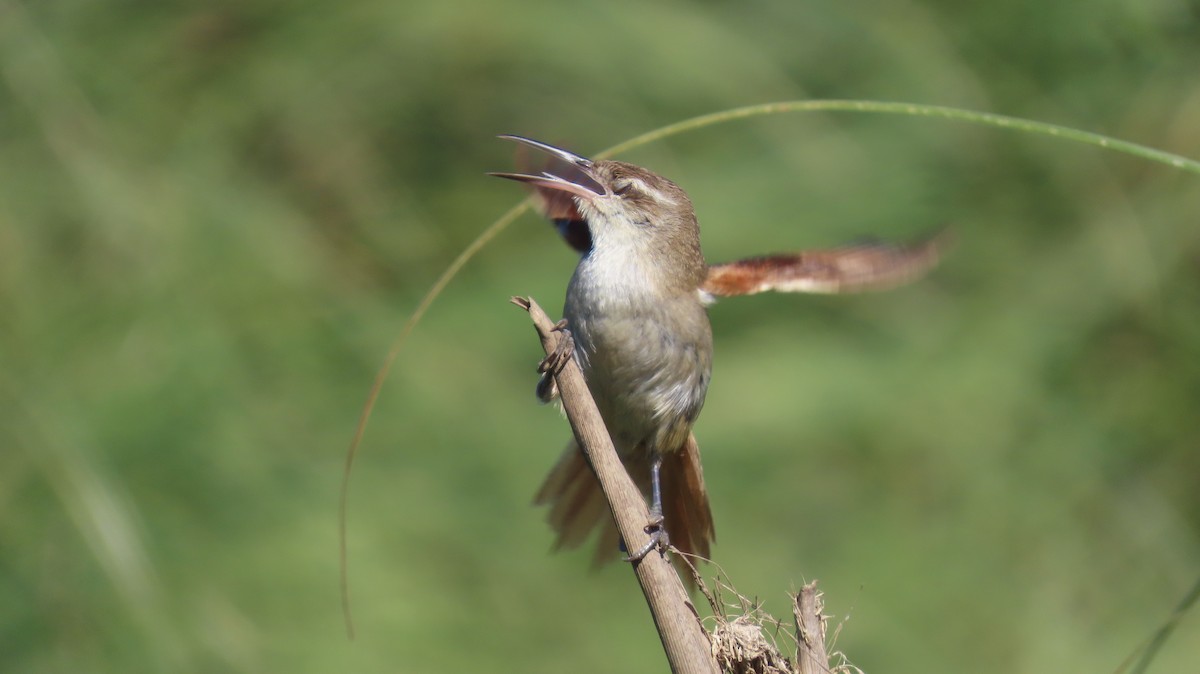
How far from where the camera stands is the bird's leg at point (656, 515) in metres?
1.89

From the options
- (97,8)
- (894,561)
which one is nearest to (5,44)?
(97,8)

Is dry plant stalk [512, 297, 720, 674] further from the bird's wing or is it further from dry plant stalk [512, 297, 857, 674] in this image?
the bird's wing

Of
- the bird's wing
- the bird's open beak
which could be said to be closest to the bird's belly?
the bird's wing

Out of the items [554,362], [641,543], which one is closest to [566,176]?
[554,362]

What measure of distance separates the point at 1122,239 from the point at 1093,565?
3.64ft

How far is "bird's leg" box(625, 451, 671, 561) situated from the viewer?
189 centimetres

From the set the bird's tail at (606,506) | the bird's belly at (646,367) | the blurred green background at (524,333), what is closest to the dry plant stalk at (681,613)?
the bird's belly at (646,367)

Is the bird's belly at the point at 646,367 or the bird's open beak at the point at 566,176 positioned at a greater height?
the bird's open beak at the point at 566,176

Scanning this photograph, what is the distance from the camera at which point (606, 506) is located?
2.40 m

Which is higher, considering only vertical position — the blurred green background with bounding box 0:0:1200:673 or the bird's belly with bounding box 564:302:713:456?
the blurred green background with bounding box 0:0:1200:673

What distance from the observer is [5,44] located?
141 inches

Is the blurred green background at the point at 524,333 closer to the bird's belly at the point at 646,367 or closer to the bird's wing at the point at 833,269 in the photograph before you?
the bird's belly at the point at 646,367

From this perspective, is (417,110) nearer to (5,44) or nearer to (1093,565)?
(5,44)

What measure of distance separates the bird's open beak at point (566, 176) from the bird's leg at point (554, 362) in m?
0.27
